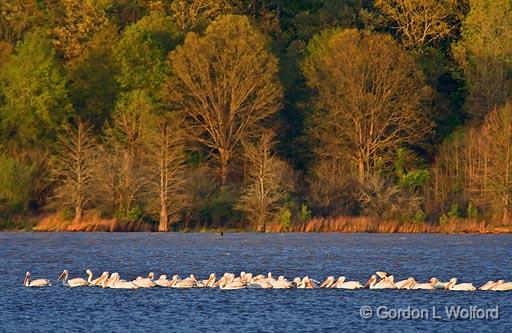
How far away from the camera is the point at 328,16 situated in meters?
106

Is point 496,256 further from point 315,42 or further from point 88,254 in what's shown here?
point 315,42

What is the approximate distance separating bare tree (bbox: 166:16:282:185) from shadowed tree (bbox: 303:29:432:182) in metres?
4.07

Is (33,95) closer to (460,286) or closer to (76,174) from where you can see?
(76,174)

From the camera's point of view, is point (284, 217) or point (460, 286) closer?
point (460, 286)

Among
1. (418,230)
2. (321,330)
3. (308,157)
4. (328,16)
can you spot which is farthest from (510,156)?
(321,330)

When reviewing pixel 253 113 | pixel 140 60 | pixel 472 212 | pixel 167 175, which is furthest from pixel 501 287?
pixel 140 60

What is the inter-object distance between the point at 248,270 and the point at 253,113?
122ft

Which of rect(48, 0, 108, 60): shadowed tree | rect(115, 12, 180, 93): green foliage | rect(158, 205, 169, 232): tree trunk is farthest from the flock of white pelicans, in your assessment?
rect(48, 0, 108, 60): shadowed tree

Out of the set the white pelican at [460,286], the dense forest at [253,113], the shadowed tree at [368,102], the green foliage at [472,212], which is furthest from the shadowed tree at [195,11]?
the white pelican at [460,286]

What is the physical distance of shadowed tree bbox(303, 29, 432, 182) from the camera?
92.6 m

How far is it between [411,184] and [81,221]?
2264 centimetres

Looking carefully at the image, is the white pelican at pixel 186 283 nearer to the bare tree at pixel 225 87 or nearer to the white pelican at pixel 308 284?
the white pelican at pixel 308 284

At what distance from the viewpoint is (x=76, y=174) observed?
86.8 meters

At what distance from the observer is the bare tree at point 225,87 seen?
9312 centimetres
